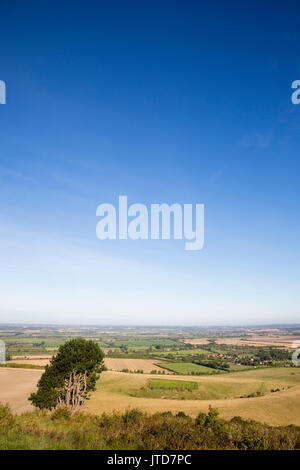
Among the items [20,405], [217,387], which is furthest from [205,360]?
[20,405]

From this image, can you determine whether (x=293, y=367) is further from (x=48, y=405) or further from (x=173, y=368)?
(x=48, y=405)

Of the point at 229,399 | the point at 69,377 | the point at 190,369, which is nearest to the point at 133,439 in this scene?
the point at 69,377

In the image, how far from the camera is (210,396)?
49656 millimetres

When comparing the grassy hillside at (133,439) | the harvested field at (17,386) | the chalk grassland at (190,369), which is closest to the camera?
the grassy hillside at (133,439)

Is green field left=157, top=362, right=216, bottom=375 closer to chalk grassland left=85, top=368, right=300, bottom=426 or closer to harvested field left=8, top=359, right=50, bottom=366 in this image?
chalk grassland left=85, top=368, right=300, bottom=426

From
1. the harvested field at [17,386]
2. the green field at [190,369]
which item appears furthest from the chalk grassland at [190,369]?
the harvested field at [17,386]

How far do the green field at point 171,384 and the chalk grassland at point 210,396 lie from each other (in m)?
1.60

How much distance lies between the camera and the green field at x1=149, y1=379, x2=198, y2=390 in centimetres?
5534

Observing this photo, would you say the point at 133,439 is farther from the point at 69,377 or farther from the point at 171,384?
the point at 171,384

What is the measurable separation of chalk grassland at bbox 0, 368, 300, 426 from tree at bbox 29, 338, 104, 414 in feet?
17.5

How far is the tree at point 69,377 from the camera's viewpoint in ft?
88.0

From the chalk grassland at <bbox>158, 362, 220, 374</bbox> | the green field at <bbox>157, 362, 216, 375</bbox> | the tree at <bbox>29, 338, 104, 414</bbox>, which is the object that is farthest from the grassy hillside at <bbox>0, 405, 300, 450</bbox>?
the chalk grassland at <bbox>158, 362, 220, 374</bbox>

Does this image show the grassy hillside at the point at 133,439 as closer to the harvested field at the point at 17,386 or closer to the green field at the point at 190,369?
the harvested field at the point at 17,386
